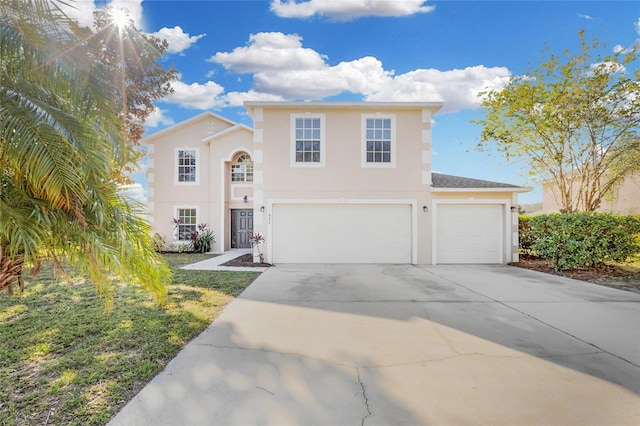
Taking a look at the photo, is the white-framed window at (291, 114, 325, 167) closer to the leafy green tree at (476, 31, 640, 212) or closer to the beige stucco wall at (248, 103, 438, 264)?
the beige stucco wall at (248, 103, 438, 264)

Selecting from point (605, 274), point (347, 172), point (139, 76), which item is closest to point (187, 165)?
point (139, 76)

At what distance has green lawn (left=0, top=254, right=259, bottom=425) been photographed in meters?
2.63

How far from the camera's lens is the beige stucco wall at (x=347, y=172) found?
11008 millimetres

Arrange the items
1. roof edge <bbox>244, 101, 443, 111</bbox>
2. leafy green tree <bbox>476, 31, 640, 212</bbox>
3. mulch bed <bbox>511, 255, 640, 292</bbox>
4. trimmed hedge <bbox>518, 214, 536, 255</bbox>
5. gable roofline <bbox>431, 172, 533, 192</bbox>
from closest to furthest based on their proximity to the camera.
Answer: mulch bed <bbox>511, 255, 640, 292</bbox>, leafy green tree <bbox>476, 31, 640, 212</bbox>, roof edge <bbox>244, 101, 443, 111</bbox>, gable roofline <bbox>431, 172, 533, 192</bbox>, trimmed hedge <bbox>518, 214, 536, 255</bbox>

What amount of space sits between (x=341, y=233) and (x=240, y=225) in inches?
271

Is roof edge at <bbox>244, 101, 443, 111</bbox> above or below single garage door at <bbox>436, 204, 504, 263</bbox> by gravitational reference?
above

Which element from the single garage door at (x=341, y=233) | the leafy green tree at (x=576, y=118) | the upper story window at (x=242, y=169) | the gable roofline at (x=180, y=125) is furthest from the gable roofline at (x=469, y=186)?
the gable roofline at (x=180, y=125)

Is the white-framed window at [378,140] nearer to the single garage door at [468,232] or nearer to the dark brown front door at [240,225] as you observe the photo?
the single garage door at [468,232]

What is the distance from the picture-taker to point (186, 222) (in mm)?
15016

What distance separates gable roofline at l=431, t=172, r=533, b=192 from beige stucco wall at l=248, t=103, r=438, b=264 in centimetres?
58

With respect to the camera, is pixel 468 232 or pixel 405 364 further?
pixel 468 232

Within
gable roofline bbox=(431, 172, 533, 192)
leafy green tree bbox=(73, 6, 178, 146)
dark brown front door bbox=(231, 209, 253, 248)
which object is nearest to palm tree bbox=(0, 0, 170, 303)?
gable roofline bbox=(431, 172, 533, 192)

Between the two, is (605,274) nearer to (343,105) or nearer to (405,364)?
(405,364)

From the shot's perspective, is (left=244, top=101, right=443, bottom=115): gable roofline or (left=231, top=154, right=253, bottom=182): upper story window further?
(left=231, top=154, right=253, bottom=182): upper story window
